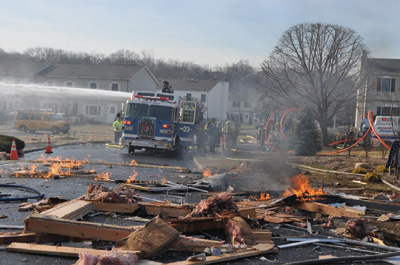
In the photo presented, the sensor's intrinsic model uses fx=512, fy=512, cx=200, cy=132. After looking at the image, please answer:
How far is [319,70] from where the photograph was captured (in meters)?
38.8

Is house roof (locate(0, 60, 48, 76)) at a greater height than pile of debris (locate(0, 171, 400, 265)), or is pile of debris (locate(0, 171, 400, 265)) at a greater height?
house roof (locate(0, 60, 48, 76))

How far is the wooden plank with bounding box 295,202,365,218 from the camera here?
10070 mm

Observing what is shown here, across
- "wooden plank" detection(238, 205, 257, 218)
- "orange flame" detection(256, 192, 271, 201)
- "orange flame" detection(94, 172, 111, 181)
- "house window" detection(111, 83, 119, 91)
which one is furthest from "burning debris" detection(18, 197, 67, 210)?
"house window" detection(111, 83, 119, 91)

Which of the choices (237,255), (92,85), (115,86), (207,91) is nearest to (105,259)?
(237,255)

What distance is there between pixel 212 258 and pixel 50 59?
4386 inches

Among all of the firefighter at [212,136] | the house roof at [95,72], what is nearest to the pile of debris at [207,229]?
the firefighter at [212,136]

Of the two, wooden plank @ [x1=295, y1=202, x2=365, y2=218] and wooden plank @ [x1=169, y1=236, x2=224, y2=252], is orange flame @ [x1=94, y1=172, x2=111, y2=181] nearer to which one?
wooden plank @ [x1=295, y1=202, x2=365, y2=218]

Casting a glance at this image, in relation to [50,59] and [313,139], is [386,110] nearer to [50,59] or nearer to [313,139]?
[313,139]

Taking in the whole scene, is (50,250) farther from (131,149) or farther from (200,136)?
(200,136)

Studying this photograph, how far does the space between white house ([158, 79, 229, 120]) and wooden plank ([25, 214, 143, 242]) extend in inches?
2755

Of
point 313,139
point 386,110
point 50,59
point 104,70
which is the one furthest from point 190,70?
point 313,139

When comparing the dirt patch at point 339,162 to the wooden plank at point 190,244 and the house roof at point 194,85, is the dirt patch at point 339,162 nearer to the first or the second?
the wooden plank at point 190,244

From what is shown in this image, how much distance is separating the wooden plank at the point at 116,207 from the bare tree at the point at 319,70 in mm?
29403

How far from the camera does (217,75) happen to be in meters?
128
